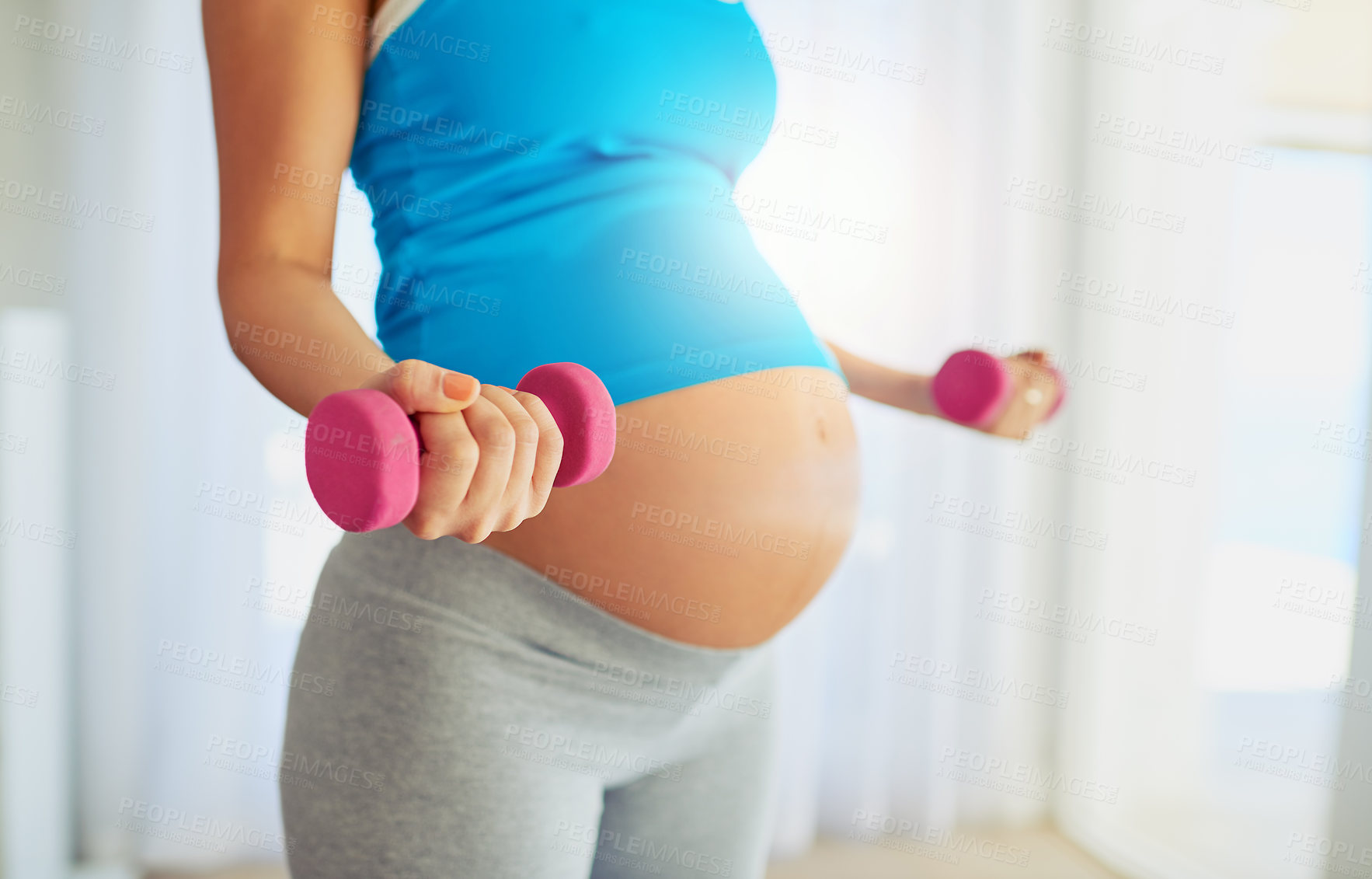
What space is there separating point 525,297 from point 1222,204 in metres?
1.77

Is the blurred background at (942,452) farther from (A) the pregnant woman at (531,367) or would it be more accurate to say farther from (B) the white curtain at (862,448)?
(A) the pregnant woman at (531,367)

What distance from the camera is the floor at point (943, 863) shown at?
1.78m

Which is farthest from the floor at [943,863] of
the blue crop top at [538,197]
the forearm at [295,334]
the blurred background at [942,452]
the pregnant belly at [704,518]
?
the forearm at [295,334]

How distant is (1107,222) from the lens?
1891 mm

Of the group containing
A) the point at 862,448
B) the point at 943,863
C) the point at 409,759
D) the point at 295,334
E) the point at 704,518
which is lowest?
the point at 943,863

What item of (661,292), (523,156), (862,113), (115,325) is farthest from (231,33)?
(862,113)

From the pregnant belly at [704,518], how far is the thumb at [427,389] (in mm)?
224

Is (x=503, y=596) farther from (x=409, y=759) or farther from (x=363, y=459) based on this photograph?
(x=363, y=459)

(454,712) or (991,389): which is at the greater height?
(991,389)

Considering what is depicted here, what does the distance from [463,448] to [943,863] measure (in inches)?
74.8

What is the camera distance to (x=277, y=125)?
44 centimetres

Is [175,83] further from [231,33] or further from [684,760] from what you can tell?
[684,760]

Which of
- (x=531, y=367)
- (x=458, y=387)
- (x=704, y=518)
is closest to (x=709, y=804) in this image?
(x=704, y=518)

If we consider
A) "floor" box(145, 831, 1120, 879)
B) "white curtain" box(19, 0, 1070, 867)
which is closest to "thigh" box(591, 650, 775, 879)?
"white curtain" box(19, 0, 1070, 867)
